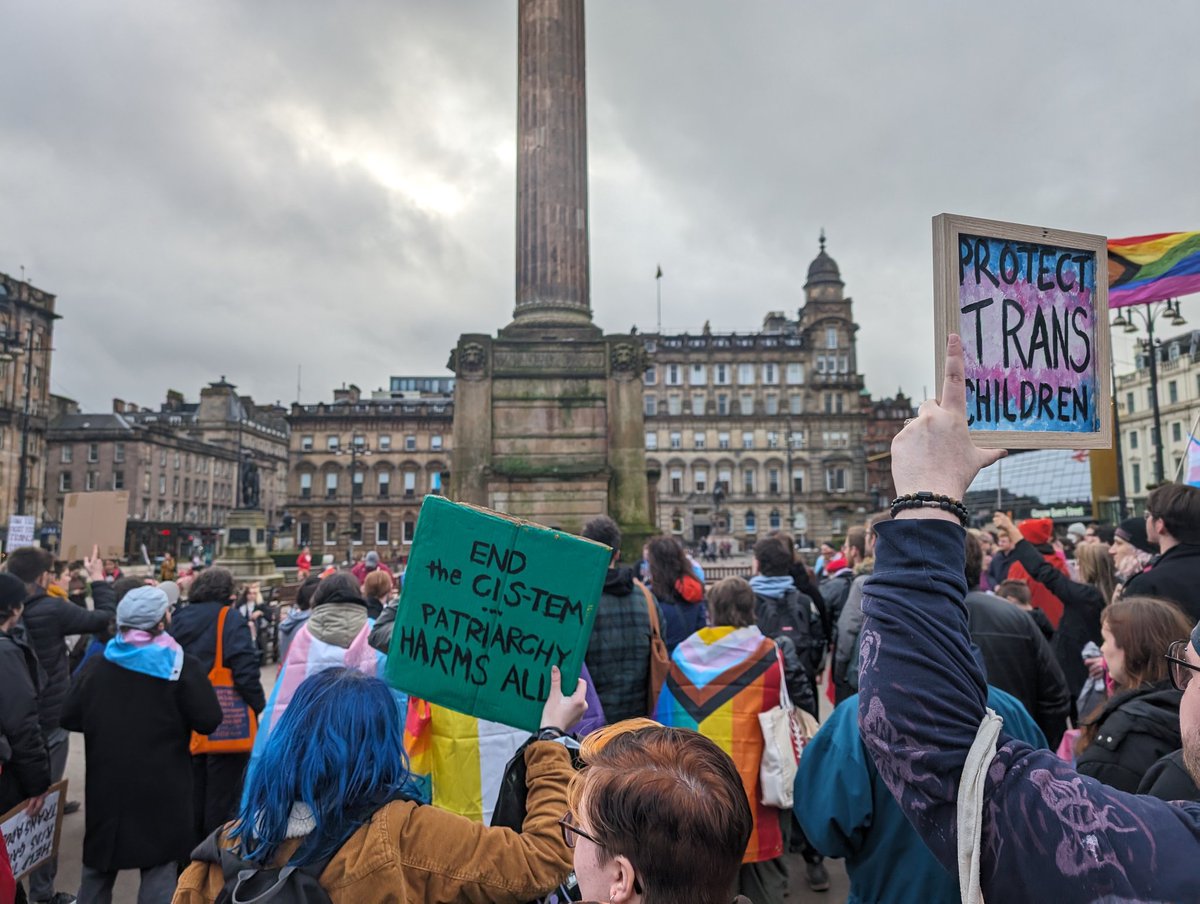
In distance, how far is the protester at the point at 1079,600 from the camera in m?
5.08

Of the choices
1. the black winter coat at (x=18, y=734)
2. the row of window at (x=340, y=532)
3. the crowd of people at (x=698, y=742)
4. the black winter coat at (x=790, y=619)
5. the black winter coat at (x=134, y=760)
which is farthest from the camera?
the row of window at (x=340, y=532)

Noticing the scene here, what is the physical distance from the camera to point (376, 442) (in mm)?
75562

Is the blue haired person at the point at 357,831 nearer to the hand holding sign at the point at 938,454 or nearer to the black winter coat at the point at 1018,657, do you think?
the hand holding sign at the point at 938,454

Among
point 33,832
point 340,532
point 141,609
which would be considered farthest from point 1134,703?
point 340,532

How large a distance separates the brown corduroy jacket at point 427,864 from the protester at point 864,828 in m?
0.99

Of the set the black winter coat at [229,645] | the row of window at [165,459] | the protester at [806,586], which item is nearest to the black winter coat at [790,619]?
the protester at [806,586]

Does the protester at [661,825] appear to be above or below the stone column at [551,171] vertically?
below

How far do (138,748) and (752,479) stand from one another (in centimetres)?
7533

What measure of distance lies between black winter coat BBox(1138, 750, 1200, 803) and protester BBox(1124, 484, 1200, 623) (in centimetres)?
212

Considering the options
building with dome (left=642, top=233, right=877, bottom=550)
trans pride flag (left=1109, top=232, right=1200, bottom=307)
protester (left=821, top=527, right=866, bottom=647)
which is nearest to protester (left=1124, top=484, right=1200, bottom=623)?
protester (left=821, top=527, right=866, bottom=647)

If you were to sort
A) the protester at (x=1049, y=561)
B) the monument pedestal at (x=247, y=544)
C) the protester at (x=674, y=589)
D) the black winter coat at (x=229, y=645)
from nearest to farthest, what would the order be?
the black winter coat at (x=229, y=645), the protester at (x=674, y=589), the protester at (x=1049, y=561), the monument pedestal at (x=247, y=544)

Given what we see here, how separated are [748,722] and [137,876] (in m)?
4.65

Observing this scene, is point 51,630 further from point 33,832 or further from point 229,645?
point 33,832

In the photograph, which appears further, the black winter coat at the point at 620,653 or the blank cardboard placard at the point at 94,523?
the blank cardboard placard at the point at 94,523
